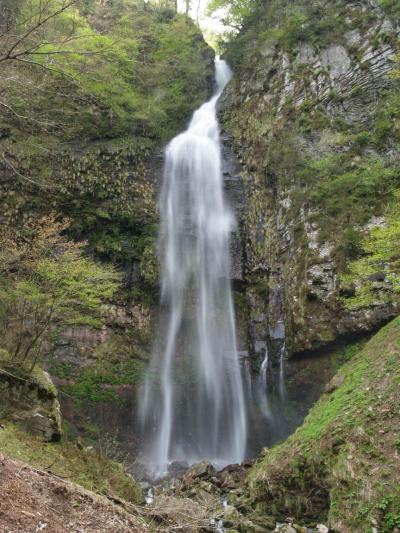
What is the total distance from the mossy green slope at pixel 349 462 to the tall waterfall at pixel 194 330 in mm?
5231

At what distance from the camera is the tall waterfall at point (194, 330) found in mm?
13047

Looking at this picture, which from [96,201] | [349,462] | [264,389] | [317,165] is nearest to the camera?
[349,462]

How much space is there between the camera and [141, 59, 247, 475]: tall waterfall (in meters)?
13.0

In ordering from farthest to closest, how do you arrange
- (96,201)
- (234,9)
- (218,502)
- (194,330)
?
1. (234,9)
2. (96,201)
3. (194,330)
4. (218,502)

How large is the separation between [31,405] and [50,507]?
3.91m

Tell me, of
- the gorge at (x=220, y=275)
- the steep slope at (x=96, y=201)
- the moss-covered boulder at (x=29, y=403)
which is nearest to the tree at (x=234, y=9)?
the gorge at (x=220, y=275)

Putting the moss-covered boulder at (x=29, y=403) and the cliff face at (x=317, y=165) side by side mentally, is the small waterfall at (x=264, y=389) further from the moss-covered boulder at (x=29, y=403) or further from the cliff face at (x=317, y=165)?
the moss-covered boulder at (x=29, y=403)

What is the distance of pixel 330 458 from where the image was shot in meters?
6.41

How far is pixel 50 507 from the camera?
3988mm

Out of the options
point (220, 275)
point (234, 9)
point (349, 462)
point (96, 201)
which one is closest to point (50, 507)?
point (349, 462)

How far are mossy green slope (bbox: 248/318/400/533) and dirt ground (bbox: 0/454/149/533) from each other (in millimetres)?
2847

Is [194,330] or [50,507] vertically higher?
[194,330]

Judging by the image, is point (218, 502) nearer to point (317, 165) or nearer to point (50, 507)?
point (50, 507)

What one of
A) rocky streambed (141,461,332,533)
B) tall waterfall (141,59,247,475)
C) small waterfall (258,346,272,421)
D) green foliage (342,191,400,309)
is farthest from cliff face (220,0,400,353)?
rocky streambed (141,461,332,533)
